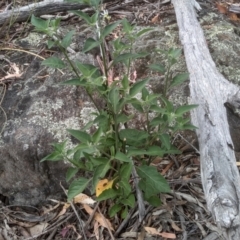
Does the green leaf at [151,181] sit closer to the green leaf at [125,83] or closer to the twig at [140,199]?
the twig at [140,199]

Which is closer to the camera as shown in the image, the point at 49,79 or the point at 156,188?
the point at 156,188

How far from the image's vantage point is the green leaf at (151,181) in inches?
88.9

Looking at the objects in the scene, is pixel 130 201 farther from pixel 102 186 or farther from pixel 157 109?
pixel 157 109

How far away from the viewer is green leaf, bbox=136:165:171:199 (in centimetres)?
226

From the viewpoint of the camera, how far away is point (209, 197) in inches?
77.9

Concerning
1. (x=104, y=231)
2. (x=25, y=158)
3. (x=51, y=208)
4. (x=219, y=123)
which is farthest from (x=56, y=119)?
(x=219, y=123)

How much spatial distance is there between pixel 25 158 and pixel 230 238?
1.20 meters

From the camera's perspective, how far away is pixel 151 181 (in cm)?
228

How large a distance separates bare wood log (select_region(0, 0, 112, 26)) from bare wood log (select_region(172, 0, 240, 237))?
0.79 m

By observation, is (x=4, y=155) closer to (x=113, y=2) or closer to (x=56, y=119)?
(x=56, y=119)

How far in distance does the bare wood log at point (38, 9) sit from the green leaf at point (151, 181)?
1.59m

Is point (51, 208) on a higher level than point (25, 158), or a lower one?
lower

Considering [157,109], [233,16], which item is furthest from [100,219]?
[233,16]

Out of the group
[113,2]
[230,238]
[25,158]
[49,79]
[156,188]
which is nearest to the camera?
[230,238]
